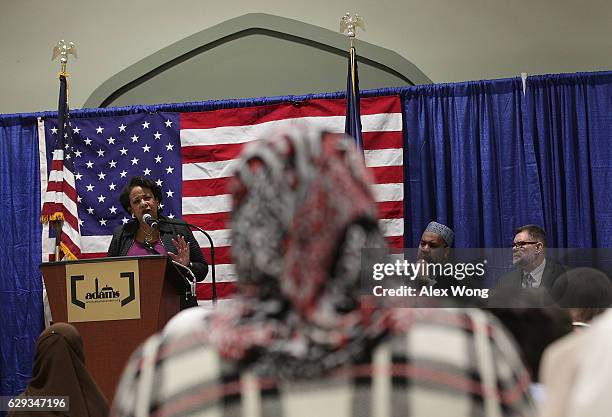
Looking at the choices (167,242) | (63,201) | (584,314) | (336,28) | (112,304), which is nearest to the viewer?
(584,314)

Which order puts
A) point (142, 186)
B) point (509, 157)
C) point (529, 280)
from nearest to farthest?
1. point (529, 280)
2. point (142, 186)
3. point (509, 157)

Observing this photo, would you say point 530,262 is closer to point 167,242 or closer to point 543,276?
point 543,276

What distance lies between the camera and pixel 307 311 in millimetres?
1265

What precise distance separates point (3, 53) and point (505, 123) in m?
4.41

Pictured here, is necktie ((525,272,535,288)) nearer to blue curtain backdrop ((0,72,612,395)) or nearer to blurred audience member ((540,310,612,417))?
blue curtain backdrop ((0,72,612,395))

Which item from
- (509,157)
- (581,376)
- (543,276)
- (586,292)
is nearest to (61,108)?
(509,157)

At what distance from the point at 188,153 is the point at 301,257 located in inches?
247

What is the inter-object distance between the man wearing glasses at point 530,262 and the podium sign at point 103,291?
2.21 metres

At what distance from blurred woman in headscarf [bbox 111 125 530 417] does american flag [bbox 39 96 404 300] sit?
5.87 meters

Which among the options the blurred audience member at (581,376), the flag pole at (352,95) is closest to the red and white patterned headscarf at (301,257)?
the blurred audience member at (581,376)

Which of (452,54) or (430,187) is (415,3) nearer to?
(452,54)

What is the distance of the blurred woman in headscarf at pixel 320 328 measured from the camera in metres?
1.27

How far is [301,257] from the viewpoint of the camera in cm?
127

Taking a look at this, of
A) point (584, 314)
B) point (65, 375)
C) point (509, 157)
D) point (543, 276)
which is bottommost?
point (65, 375)
